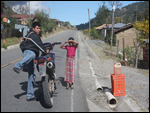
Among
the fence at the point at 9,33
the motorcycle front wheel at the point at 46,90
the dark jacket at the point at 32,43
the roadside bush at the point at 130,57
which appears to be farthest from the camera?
the fence at the point at 9,33

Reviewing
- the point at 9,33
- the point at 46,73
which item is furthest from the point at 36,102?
the point at 9,33

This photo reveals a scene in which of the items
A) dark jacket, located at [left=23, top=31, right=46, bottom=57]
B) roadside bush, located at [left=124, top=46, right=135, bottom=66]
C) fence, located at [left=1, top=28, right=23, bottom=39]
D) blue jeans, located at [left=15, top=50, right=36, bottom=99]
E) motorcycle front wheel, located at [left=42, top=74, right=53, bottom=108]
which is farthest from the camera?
fence, located at [left=1, top=28, right=23, bottom=39]

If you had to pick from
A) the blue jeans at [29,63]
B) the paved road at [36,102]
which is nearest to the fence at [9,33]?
the paved road at [36,102]

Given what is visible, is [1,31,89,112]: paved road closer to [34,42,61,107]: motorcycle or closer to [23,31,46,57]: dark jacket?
[34,42,61,107]: motorcycle

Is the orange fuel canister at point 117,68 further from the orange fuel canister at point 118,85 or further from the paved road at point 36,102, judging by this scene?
the paved road at point 36,102

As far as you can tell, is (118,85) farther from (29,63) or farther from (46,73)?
(29,63)

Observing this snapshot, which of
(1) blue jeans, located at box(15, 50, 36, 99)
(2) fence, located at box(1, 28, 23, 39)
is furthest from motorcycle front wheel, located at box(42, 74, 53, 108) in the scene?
(2) fence, located at box(1, 28, 23, 39)

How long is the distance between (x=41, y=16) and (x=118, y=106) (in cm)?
5031

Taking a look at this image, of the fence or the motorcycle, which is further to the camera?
the fence

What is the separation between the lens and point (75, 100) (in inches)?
205

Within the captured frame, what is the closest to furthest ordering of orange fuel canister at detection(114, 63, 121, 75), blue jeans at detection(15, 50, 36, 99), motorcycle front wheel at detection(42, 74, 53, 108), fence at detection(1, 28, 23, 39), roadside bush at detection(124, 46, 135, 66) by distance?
blue jeans at detection(15, 50, 36, 99), motorcycle front wheel at detection(42, 74, 53, 108), orange fuel canister at detection(114, 63, 121, 75), roadside bush at detection(124, 46, 135, 66), fence at detection(1, 28, 23, 39)

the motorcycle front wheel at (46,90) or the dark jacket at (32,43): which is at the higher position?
the dark jacket at (32,43)

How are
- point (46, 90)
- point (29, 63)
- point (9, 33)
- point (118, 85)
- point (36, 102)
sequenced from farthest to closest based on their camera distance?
1. point (9, 33)
2. point (118, 85)
3. point (36, 102)
4. point (29, 63)
5. point (46, 90)

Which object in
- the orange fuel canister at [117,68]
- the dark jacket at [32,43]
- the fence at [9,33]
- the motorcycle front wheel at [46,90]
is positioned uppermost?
the fence at [9,33]
